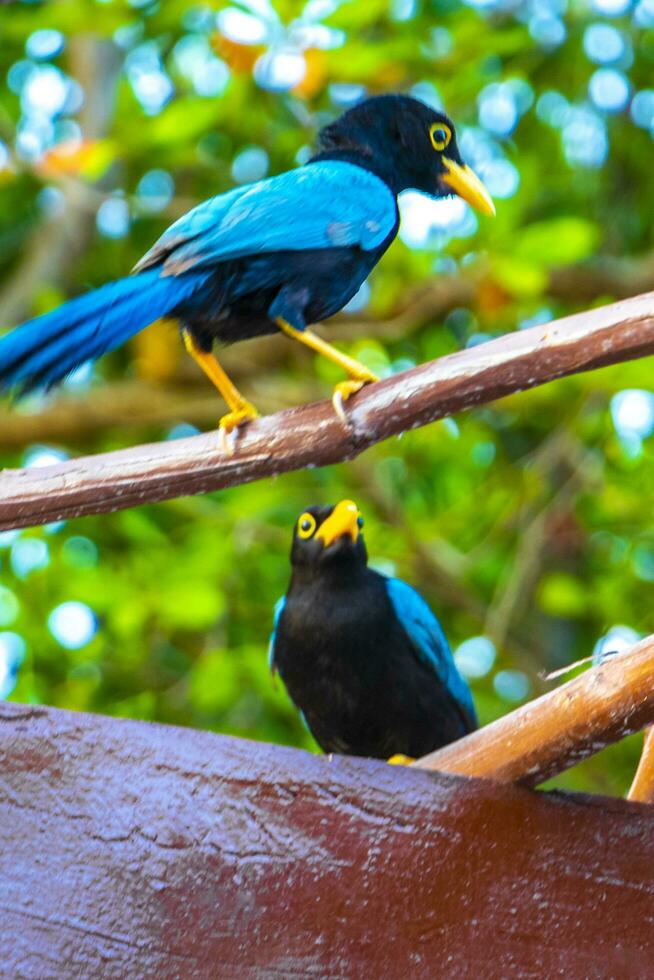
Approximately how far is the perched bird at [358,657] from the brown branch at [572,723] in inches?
43.8

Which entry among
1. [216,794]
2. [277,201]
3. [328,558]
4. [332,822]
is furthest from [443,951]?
[328,558]

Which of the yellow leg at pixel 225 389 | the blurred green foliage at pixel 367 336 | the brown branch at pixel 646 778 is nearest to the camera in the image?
the brown branch at pixel 646 778

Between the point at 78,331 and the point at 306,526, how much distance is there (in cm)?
136

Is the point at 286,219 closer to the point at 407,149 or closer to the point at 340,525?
the point at 407,149

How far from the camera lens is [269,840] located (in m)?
1.55

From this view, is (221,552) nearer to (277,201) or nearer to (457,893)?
(277,201)

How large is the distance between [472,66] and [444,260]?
646mm

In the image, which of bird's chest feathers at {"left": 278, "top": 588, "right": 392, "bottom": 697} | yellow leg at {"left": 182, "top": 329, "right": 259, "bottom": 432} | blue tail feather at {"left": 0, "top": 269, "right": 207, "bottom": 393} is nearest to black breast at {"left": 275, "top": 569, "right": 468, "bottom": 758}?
bird's chest feathers at {"left": 278, "top": 588, "right": 392, "bottom": 697}

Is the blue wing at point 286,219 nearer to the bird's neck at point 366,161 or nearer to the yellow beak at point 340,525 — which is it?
the bird's neck at point 366,161

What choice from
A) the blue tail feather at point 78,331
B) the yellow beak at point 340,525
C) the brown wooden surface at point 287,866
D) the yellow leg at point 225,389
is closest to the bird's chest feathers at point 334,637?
the yellow beak at point 340,525

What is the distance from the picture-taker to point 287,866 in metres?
1.54

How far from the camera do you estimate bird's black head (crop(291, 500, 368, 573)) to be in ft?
9.63

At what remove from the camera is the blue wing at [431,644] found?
9.32 ft

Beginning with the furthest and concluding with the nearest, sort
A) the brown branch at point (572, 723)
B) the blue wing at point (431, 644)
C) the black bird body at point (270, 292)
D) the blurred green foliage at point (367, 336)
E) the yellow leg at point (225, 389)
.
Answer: the blurred green foliage at point (367, 336) → the blue wing at point (431, 644) → the black bird body at point (270, 292) → the yellow leg at point (225, 389) → the brown branch at point (572, 723)
